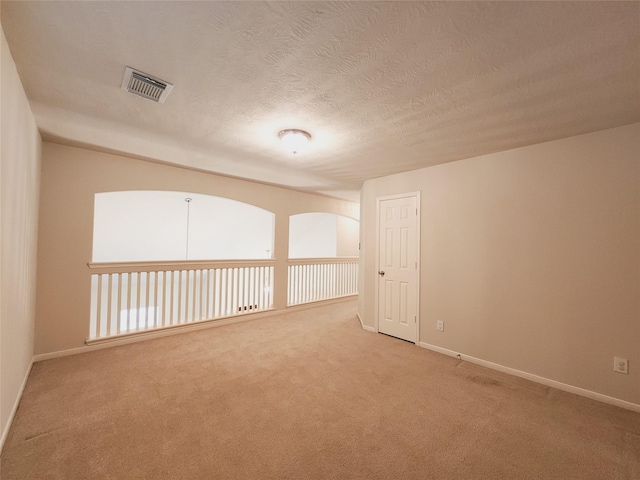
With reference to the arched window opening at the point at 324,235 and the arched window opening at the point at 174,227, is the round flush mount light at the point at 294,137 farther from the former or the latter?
the arched window opening at the point at 324,235

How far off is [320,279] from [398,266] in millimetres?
2125

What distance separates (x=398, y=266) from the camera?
12.5ft

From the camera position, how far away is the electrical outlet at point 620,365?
2186 millimetres

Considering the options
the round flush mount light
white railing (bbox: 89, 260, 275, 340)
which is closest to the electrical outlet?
the round flush mount light

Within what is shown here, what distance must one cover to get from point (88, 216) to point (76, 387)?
1758 mm

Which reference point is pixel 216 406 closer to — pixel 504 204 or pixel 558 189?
pixel 504 204

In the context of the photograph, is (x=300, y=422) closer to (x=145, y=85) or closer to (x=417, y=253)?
(x=417, y=253)

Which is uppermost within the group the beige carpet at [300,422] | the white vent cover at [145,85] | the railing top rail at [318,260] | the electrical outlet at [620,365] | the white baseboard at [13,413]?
the white vent cover at [145,85]

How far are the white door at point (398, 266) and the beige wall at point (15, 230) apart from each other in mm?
3702

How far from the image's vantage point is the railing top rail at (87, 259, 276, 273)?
3.09 m

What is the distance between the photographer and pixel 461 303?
3150 mm

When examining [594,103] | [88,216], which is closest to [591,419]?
[594,103]

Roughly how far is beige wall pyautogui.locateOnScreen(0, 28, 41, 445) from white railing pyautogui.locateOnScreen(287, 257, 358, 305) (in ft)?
10.8

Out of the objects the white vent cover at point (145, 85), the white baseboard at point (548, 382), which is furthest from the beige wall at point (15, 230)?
the white baseboard at point (548, 382)
